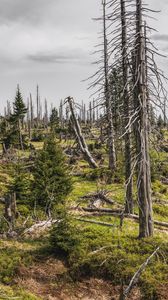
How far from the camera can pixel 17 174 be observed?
1728 cm

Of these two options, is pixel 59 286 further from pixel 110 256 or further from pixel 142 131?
pixel 142 131

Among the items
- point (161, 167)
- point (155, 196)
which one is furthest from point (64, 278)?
point (161, 167)

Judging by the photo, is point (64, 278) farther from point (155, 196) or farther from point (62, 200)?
point (155, 196)

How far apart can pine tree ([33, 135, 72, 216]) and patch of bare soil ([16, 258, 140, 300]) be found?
5248 mm

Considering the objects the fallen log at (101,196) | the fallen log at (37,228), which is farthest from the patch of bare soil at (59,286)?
the fallen log at (101,196)

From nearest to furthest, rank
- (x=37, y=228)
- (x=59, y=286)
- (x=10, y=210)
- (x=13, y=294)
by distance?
(x=13, y=294) → (x=59, y=286) → (x=37, y=228) → (x=10, y=210)

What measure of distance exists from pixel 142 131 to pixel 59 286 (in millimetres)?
5316

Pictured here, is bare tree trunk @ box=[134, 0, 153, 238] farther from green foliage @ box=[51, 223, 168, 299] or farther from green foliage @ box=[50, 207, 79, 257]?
green foliage @ box=[50, 207, 79, 257]

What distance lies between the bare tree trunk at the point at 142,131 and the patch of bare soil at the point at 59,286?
301 cm

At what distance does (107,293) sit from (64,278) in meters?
1.34

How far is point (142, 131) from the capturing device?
11195mm

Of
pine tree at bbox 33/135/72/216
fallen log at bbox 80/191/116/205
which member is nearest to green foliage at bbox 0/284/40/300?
pine tree at bbox 33/135/72/216

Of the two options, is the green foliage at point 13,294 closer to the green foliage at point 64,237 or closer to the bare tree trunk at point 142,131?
the green foliage at point 64,237

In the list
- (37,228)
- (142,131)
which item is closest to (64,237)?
(37,228)
